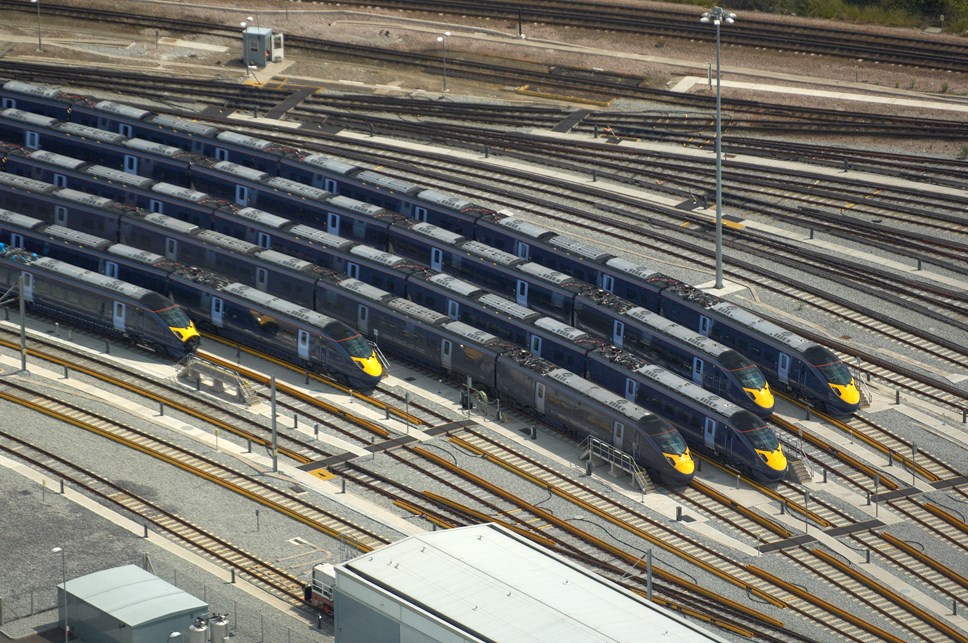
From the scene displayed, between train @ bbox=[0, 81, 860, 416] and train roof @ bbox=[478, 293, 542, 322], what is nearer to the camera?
train @ bbox=[0, 81, 860, 416]

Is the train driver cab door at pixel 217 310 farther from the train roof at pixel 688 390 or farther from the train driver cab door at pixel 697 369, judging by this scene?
the train driver cab door at pixel 697 369

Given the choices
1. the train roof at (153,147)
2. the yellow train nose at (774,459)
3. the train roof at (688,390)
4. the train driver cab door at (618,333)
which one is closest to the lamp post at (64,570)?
the train roof at (688,390)

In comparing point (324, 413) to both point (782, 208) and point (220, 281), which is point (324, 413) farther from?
point (782, 208)

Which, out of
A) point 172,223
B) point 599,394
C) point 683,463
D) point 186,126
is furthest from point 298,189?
point 683,463

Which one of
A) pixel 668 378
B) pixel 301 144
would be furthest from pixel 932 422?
pixel 301 144

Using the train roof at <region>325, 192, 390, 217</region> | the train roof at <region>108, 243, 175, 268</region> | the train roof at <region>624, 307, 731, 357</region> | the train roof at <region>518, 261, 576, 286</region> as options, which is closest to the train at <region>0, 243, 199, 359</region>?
the train roof at <region>108, 243, 175, 268</region>

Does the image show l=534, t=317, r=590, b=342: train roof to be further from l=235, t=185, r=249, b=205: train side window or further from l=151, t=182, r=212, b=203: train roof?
l=235, t=185, r=249, b=205: train side window

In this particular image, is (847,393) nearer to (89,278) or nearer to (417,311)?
(417,311)
